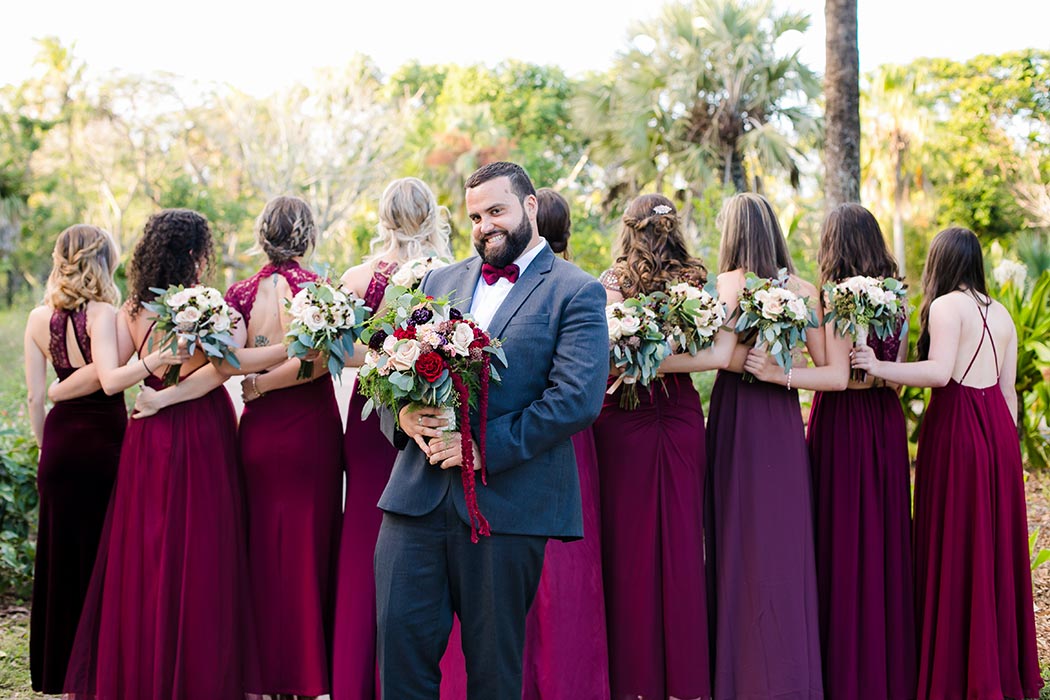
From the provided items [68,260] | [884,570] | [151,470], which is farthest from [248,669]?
[884,570]

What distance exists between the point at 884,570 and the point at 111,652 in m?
3.73

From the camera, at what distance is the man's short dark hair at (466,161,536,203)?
356cm

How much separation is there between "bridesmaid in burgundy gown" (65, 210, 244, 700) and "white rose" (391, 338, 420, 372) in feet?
6.41

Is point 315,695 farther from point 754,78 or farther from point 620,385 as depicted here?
point 754,78

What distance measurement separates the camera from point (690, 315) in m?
4.71

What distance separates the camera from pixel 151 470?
492 centimetres

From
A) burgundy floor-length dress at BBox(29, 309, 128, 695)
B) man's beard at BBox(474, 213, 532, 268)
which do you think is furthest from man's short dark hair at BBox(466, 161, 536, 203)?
burgundy floor-length dress at BBox(29, 309, 128, 695)

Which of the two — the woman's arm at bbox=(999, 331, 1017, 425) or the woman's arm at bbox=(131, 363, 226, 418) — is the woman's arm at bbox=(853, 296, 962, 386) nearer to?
the woman's arm at bbox=(999, 331, 1017, 425)

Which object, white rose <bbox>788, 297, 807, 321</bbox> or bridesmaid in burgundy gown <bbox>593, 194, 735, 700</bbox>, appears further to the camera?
bridesmaid in burgundy gown <bbox>593, 194, 735, 700</bbox>

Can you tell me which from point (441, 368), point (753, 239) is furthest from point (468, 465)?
point (753, 239)

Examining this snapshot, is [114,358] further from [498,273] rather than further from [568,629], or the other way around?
[568,629]

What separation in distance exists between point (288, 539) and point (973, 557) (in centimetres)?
329

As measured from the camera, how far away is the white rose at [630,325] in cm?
462

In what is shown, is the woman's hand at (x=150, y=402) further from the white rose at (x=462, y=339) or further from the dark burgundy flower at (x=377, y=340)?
the white rose at (x=462, y=339)
